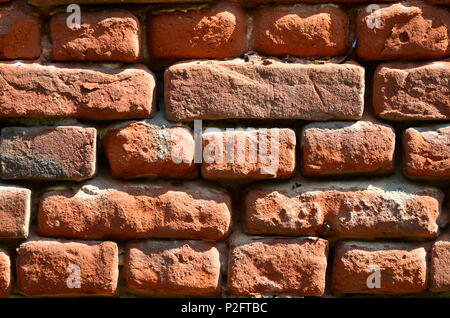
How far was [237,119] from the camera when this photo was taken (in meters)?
1.19

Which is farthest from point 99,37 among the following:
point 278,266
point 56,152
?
point 278,266

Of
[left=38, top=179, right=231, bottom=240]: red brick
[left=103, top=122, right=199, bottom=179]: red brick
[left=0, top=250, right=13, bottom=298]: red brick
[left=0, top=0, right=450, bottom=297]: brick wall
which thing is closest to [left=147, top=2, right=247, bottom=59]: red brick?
[left=0, top=0, right=450, bottom=297]: brick wall

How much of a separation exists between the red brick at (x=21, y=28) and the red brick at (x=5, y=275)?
413 mm

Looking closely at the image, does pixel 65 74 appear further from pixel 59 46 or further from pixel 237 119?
pixel 237 119

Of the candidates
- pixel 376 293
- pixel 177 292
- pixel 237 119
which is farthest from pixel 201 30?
pixel 376 293

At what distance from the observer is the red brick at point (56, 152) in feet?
3.86

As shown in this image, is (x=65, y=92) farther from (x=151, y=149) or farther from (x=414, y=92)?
(x=414, y=92)

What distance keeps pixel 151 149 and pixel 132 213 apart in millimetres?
133

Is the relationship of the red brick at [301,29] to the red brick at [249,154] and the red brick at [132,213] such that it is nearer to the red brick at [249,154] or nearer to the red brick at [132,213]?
the red brick at [249,154]

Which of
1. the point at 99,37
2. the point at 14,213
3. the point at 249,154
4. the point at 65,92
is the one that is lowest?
the point at 14,213

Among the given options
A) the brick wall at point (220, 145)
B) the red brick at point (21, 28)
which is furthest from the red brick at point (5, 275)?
the red brick at point (21, 28)

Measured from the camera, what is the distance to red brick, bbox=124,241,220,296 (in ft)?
3.89

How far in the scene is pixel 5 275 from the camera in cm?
119

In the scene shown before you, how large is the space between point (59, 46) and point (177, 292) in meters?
0.55
